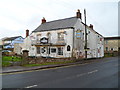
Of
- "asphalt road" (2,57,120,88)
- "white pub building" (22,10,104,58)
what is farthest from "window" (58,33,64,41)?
"asphalt road" (2,57,120,88)

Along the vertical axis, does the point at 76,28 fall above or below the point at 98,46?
above

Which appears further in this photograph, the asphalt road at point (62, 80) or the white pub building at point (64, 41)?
the white pub building at point (64, 41)

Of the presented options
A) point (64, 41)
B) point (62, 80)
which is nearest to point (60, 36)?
point (64, 41)

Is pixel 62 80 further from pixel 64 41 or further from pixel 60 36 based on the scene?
pixel 60 36

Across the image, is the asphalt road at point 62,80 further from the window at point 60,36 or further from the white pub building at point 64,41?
the window at point 60,36

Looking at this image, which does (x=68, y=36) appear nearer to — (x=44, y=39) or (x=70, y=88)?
(x=44, y=39)

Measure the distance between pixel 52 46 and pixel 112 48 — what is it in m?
34.6

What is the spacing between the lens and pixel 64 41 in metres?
24.1

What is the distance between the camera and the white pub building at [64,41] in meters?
23.4

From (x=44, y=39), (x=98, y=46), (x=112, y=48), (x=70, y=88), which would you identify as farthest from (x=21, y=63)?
(x=112, y=48)

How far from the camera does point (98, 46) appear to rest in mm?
32000

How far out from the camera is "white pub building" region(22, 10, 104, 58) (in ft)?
76.9

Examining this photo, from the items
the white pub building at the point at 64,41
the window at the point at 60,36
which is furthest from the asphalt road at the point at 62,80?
the window at the point at 60,36

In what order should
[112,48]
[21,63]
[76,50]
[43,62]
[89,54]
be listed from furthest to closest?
[112,48] < [89,54] < [76,50] < [43,62] < [21,63]
